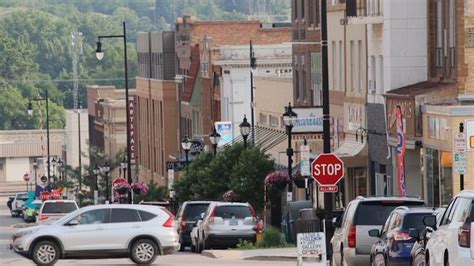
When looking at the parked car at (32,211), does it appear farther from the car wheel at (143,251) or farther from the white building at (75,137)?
the car wheel at (143,251)

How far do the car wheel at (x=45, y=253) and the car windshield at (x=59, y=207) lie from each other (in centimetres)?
2672

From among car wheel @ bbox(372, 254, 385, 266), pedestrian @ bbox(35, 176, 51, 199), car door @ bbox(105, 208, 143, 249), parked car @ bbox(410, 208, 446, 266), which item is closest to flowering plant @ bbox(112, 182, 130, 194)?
car door @ bbox(105, 208, 143, 249)

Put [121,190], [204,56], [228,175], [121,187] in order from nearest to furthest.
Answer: [228,175]
[121,187]
[121,190]
[204,56]

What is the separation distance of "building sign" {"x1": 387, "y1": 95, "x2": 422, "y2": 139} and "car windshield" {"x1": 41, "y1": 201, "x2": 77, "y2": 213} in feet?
58.4

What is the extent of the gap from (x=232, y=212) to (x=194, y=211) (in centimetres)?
591

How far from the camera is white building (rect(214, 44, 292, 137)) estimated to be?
83750 mm

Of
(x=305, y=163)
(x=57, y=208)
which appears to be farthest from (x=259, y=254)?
(x=57, y=208)

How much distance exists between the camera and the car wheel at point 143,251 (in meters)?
39.8

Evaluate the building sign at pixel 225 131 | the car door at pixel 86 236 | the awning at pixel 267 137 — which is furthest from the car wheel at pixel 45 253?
the building sign at pixel 225 131

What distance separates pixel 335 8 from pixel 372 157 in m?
8.44

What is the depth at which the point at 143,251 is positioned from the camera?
39.9 m

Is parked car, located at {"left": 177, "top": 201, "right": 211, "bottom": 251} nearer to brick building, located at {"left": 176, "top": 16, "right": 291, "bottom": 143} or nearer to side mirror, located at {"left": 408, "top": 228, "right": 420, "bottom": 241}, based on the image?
side mirror, located at {"left": 408, "top": 228, "right": 420, "bottom": 241}

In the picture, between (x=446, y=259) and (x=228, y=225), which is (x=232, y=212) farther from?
(x=446, y=259)

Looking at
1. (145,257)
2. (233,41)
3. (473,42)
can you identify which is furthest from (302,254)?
(233,41)
